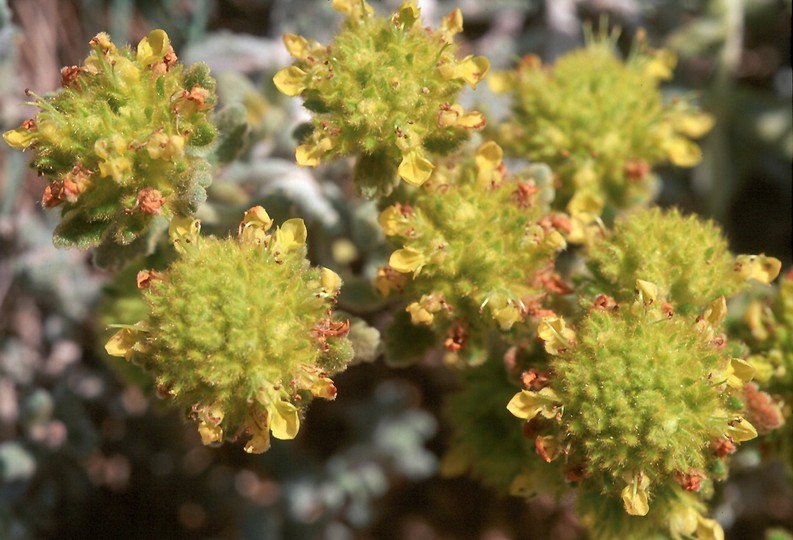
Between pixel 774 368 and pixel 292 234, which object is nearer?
pixel 292 234

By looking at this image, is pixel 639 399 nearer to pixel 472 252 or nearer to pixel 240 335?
pixel 472 252

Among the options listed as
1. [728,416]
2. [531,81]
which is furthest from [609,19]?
[728,416]

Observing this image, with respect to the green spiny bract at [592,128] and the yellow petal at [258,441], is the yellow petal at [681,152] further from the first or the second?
the yellow petal at [258,441]

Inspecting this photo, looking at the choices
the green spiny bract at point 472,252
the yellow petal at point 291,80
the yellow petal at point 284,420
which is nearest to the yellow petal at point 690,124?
Result: the green spiny bract at point 472,252

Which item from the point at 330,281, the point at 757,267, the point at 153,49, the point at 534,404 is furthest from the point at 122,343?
the point at 757,267

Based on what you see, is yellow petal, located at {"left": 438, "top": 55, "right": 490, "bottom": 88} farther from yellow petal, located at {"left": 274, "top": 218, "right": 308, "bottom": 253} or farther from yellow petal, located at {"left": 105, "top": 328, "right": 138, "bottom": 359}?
yellow petal, located at {"left": 105, "top": 328, "right": 138, "bottom": 359}

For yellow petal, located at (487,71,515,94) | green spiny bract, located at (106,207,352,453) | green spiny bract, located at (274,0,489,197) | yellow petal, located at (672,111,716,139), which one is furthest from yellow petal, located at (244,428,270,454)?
yellow petal, located at (672,111,716,139)
